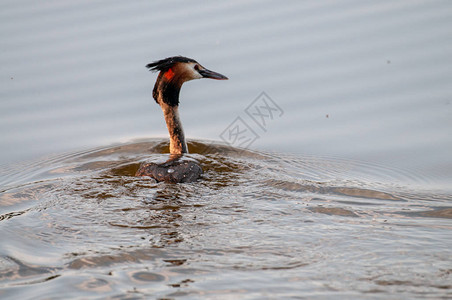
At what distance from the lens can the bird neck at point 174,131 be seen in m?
7.51

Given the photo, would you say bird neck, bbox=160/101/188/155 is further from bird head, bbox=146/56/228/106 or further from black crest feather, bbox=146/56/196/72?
black crest feather, bbox=146/56/196/72

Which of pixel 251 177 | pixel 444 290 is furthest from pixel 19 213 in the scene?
pixel 444 290

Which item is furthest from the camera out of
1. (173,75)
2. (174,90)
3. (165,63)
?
(174,90)

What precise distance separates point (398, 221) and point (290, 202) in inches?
40.2

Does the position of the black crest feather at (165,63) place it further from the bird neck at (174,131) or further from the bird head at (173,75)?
the bird neck at (174,131)

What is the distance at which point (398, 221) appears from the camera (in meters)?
5.43

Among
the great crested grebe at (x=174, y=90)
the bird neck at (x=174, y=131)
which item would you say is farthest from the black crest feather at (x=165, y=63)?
the bird neck at (x=174, y=131)

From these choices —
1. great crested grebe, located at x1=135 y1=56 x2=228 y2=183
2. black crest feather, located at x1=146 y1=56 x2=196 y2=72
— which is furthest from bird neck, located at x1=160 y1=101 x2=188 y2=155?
black crest feather, located at x1=146 y1=56 x2=196 y2=72

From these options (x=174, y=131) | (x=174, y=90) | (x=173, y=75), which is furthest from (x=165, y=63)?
(x=174, y=131)

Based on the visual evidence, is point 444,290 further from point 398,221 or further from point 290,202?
point 290,202

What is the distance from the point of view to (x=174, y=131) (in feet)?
24.6

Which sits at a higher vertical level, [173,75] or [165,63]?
[165,63]

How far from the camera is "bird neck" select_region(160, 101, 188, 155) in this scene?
24.6 ft

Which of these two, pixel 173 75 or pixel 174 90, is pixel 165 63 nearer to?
pixel 173 75
